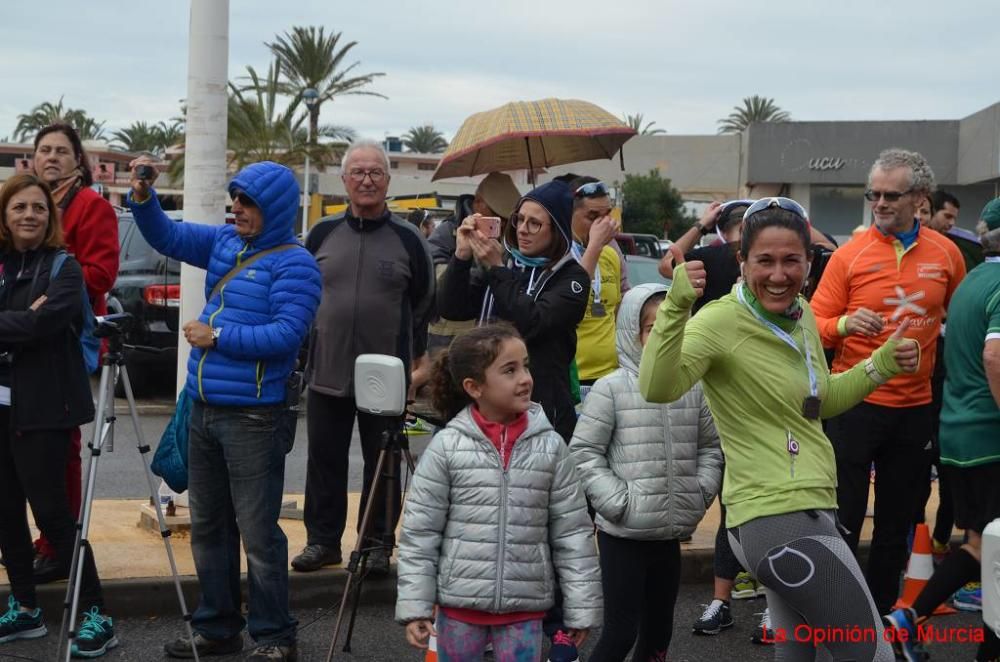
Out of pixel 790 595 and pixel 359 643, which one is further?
pixel 359 643

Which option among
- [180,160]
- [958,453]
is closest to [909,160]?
[958,453]

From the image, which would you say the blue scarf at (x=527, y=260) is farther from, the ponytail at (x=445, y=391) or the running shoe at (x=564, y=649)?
the running shoe at (x=564, y=649)

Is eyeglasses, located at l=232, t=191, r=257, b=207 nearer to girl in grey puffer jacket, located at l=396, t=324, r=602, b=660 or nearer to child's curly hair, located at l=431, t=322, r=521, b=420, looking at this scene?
child's curly hair, located at l=431, t=322, r=521, b=420

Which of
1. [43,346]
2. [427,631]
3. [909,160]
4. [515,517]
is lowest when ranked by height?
[427,631]

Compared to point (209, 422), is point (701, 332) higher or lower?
higher

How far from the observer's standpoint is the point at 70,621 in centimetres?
478

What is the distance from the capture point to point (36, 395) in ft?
17.1

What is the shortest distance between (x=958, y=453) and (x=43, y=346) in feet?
13.3

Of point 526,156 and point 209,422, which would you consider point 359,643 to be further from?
point 526,156

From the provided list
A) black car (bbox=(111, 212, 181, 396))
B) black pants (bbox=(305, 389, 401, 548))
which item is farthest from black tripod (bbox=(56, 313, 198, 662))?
black car (bbox=(111, 212, 181, 396))

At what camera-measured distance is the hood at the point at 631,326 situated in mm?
4688

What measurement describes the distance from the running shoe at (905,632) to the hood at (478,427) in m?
2.16

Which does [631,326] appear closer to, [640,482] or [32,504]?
[640,482]

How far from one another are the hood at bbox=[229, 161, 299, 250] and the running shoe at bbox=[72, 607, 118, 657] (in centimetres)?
180
